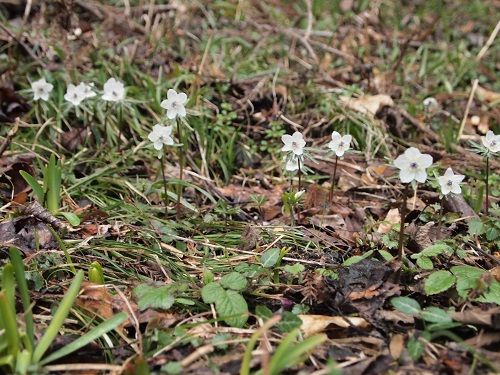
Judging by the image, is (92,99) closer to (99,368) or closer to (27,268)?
(27,268)

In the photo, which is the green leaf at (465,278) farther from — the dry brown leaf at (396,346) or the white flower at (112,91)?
the white flower at (112,91)

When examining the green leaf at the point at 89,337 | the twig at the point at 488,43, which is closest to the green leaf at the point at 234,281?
the green leaf at the point at 89,337

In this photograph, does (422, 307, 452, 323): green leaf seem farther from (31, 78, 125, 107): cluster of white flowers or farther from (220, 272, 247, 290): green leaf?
(31, 78, 125, 107): cluster of white flowers

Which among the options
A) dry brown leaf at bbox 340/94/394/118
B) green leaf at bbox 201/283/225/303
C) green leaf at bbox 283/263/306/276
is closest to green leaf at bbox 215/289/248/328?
green leaf at bbox 201/283/225/303

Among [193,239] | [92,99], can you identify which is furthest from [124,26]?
[193,239]

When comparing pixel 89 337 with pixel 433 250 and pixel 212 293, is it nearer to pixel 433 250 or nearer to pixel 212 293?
pixel 212 293

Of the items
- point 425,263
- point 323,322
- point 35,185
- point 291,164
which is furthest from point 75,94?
point 425,263
